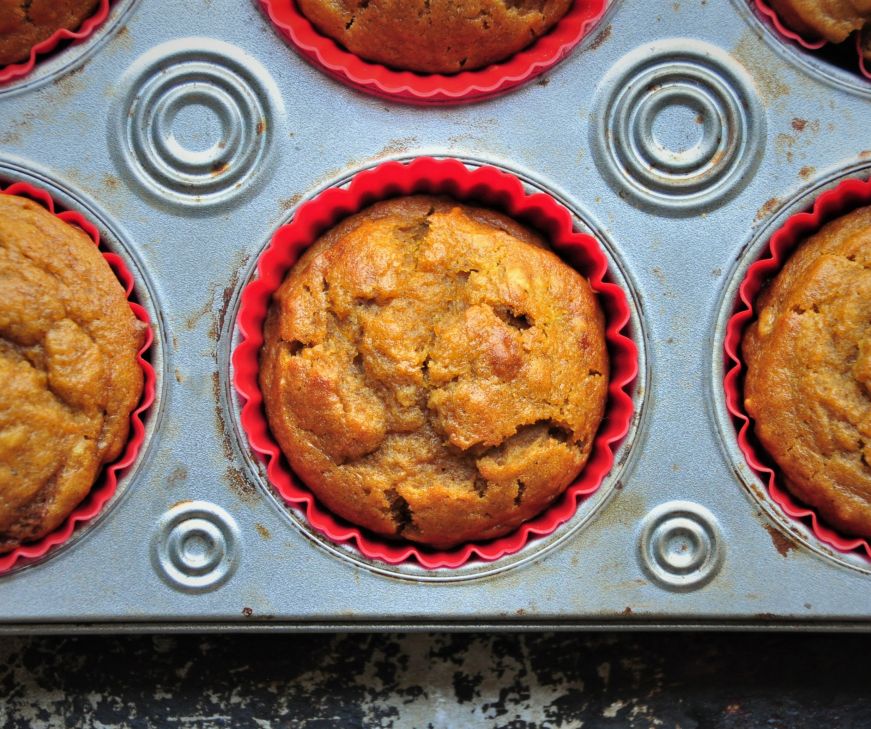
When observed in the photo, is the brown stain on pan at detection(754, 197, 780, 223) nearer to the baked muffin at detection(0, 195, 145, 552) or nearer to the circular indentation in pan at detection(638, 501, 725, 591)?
the circular indentation in pan at detection(638, 501, 725, 591)

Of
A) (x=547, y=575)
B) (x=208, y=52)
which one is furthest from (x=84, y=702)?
(x=208, y=52)

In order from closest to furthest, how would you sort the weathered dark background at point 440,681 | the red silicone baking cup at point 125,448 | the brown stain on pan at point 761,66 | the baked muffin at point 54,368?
the baked muffin at point 54,368 < the red silicone baking cup at point 125,448 < the brown stain on pan at point 761,66 < the weathered dark background at point 440,681

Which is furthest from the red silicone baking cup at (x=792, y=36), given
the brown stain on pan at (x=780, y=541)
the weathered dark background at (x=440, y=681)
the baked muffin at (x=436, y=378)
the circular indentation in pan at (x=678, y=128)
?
the weathered dark background at (x=440, y=681)

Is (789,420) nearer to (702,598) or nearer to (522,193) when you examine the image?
(702,598)

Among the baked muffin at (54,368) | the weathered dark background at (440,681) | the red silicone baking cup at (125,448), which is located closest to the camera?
the baked muffin at (54,368)

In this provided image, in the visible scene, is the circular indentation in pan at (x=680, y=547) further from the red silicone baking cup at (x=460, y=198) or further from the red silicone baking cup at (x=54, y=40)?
the red silicone baking cup at (x=54, y=40)

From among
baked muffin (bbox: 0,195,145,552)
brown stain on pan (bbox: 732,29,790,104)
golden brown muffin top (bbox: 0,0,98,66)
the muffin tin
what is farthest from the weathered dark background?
golden brown muffin top (bbox: 0,0,98,66)

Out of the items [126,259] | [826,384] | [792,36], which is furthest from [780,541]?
[126,259]
